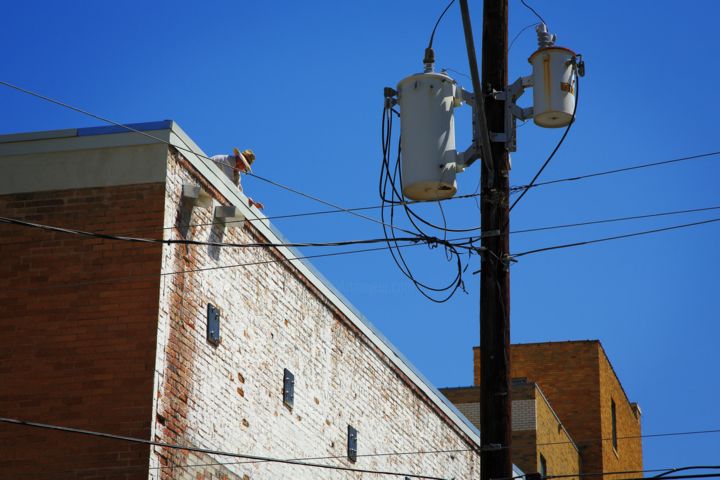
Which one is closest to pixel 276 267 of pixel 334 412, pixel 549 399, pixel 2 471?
pixel 334 412

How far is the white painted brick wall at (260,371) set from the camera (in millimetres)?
17766

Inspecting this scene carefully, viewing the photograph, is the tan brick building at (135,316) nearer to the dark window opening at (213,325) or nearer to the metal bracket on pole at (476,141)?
the dark window opening at (213,325)

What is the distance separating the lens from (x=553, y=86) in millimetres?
14047

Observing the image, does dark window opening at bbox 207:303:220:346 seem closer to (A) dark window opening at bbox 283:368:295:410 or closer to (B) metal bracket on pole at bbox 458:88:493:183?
(A) dark window opening at bbox 283:368:295:410

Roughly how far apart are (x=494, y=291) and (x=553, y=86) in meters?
2.24

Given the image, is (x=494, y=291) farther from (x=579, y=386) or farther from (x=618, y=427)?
(x=618, y=427)

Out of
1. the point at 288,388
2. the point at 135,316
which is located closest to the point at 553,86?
the point at 135,316

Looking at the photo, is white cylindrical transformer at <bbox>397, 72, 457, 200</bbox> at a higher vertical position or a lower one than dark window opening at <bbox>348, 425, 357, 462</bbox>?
higher

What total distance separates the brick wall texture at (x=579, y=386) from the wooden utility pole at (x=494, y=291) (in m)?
30.2

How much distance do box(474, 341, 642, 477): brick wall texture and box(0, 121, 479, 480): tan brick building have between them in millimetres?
24690

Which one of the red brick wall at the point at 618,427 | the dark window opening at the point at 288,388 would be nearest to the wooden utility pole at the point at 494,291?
the dark window opening at the point at 288,388

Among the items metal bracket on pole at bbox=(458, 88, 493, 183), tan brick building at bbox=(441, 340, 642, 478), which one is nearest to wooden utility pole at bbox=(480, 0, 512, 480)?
metal bracket on pole at bbox=(458, 88, 493, 183)

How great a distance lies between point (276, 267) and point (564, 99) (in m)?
7.98

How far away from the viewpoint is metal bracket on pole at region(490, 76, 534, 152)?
14047 millimetres
